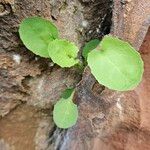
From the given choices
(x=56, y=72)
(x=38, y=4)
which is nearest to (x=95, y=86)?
(x=56, y=72)

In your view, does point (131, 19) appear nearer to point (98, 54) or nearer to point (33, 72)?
point (98, 54)

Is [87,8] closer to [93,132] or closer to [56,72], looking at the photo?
[56,72]

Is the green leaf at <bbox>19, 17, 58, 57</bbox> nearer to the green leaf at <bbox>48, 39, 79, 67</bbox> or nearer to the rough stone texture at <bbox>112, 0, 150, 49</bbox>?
the green leaf at <bbox>48, 39, 79, 67</bbox>

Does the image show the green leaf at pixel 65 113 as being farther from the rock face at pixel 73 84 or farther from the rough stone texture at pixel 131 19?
the rough stone texture at pixel 131 19

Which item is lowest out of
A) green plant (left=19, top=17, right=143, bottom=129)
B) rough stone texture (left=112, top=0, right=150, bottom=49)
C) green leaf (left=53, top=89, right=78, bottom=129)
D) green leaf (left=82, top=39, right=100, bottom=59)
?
green leaf (left=53, top=89, right=78, bottom=129)

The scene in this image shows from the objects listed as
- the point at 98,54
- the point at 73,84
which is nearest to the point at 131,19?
the point at 98,54

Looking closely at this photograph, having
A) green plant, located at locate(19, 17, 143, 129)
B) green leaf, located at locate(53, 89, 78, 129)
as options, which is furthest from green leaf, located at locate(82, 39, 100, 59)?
green leaf, located at locate(53, 89, 78, 129)
